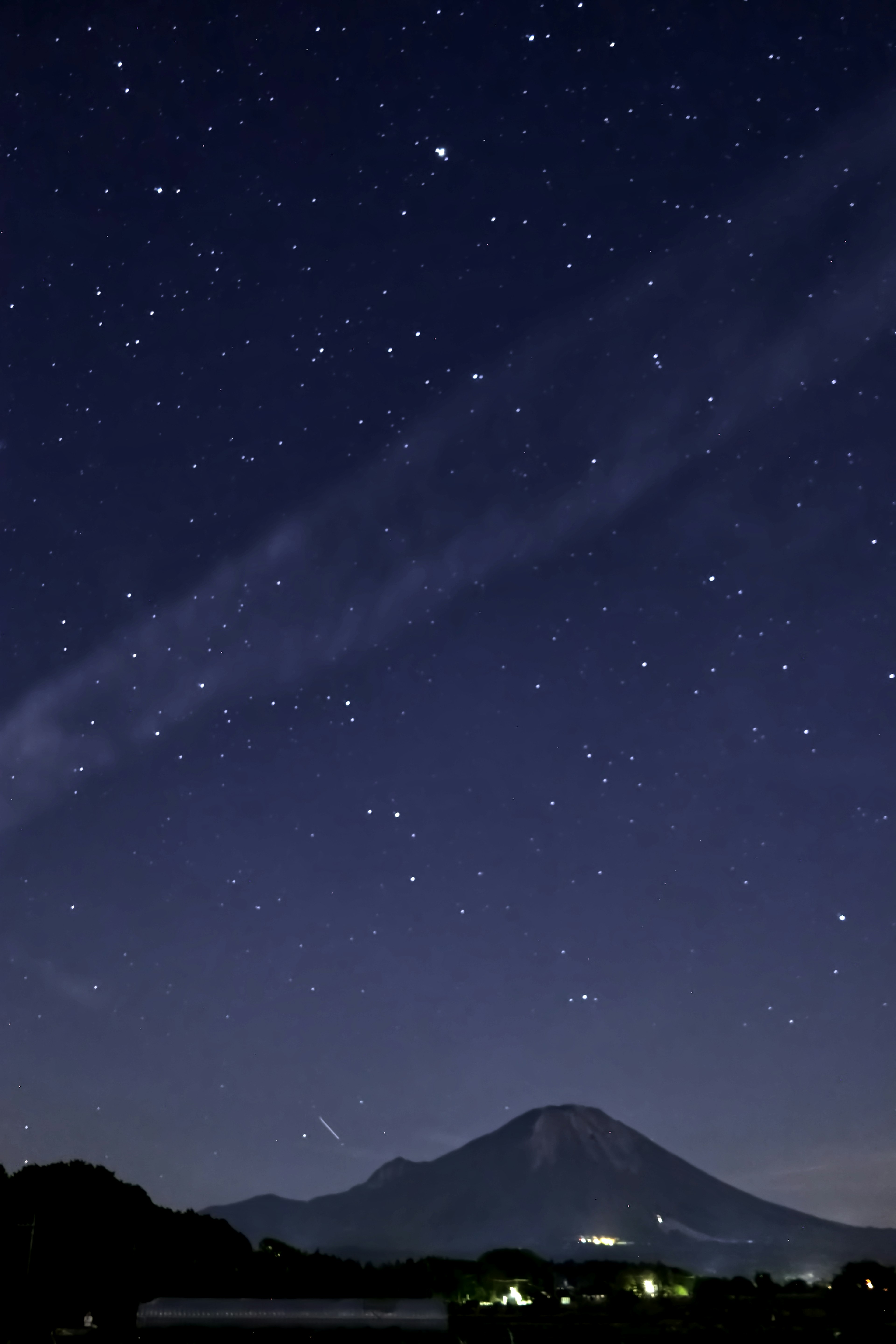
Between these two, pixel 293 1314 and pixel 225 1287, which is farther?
pixel 225 1287

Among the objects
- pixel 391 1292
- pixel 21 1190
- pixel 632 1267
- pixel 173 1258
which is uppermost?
pixel 21 1190

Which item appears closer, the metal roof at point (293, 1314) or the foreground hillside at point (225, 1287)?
the foreground hillside at point (225, 1287)

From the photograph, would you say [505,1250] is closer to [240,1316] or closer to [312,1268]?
[312,1268]

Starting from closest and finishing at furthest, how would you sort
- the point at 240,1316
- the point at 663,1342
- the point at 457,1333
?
the point at 663,1342 < the point at 457,1333 < the point at 240,1316

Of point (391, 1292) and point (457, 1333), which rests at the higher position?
point (457, 1333)

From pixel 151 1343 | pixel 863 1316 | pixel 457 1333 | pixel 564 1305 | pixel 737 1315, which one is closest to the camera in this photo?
pixel 151 1343

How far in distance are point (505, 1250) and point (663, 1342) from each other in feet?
377

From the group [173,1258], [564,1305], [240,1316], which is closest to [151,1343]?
[240,1316]

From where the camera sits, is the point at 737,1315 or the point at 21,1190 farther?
the point at 21,1190

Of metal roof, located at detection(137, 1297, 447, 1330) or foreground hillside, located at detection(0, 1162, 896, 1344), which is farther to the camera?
metal roof, located at detection(137, 1297, 447, 1330)

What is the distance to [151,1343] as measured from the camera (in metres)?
25.7

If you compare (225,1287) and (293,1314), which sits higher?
(293,1314)

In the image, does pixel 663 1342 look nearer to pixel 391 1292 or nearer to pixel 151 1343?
pixel 151 1343

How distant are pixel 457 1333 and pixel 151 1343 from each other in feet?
48.9
